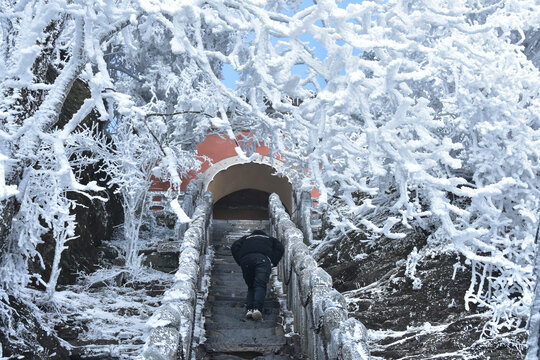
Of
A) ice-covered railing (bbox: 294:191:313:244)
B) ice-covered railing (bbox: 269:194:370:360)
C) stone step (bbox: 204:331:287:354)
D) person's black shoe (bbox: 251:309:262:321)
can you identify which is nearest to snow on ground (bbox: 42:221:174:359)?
stone step (bbox: 204:331:287:354)

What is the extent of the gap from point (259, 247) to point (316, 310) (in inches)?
97.7

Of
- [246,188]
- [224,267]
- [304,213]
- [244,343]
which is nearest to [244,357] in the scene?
[244,343]

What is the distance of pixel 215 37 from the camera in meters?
15.4

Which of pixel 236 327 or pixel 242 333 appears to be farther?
pixel 236 327

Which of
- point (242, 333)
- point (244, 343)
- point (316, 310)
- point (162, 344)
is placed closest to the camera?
point (162, 344)

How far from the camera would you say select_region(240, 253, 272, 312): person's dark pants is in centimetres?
771

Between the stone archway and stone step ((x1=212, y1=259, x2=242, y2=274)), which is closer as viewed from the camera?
stone step ((x1=212, y1=259, x2=242, y2=274))

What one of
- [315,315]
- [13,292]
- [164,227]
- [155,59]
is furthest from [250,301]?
[155,59]

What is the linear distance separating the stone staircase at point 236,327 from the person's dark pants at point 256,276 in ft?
0.75

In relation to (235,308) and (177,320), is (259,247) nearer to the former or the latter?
Result: (235,308)

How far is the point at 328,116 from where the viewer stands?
16.6 ft

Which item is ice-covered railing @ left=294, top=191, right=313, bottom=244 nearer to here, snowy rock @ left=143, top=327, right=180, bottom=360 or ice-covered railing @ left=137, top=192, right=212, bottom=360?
ice-covered railing @ left=137, top=192, right=212, bottom=360

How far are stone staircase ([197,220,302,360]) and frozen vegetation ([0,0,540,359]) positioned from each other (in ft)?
4.77

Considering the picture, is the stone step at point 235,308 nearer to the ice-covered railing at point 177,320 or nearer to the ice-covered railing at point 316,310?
the ice-covered railing at point 316,310
